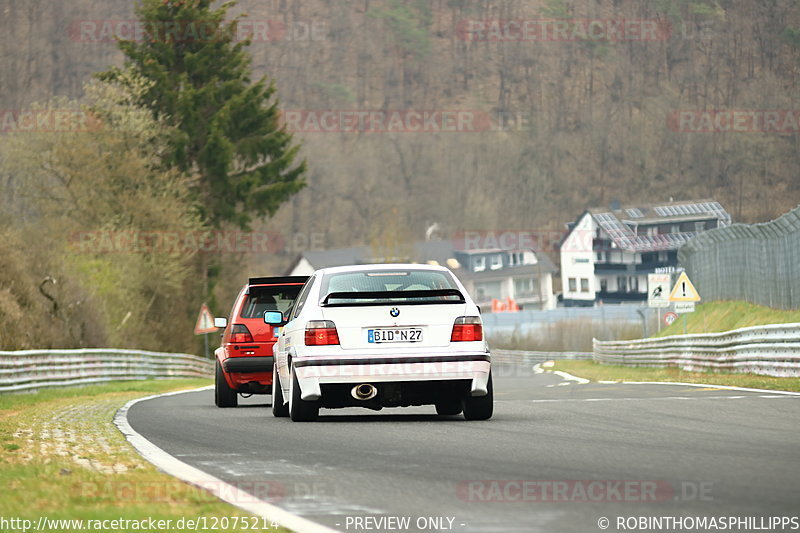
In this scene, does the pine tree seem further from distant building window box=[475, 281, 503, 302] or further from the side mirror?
distant building window box=[475, 281, 503, 302]

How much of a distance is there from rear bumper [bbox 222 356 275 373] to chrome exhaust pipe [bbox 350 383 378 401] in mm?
5955

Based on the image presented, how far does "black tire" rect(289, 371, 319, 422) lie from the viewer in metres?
13.0

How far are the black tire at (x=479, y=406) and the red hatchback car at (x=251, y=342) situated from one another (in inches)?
234

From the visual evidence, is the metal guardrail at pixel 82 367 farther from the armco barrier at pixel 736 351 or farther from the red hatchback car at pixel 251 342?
the armco barrier at pixel 736 351

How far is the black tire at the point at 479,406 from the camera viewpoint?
42.4ft

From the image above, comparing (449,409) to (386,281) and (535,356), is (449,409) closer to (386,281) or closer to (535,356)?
(386,281)

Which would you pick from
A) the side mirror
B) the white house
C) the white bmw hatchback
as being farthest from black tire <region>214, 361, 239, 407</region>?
the white house

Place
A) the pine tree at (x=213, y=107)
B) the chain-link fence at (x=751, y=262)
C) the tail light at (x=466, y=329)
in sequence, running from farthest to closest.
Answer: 1. the pine tree at (x=213, y=107)
2. the chain-link fence at (x=751, y=262)
3. the tail light at (x=466, y=329)

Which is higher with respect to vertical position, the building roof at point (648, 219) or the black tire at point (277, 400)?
the building roof at point (648, 219)

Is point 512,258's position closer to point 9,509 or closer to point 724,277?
point 724,277

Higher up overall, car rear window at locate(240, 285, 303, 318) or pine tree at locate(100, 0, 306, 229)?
pine tree at locate(100, 0, 306, 229)

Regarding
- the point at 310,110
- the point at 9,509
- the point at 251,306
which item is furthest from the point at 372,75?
the point at 9,509

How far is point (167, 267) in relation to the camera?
5159 centimetres

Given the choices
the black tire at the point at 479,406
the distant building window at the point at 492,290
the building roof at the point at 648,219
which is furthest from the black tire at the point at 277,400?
the distant building window at the point at 492,290
